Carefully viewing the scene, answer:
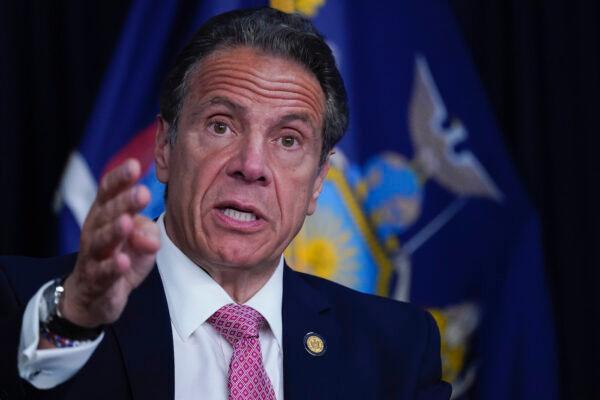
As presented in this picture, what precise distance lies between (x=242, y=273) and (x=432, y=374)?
51cm

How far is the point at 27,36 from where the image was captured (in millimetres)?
3117

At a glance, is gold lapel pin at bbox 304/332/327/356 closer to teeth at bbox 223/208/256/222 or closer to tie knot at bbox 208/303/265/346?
tie knot at bbox 208/303/265/346

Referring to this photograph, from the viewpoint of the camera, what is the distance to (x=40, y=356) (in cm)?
153

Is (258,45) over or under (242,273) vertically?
over

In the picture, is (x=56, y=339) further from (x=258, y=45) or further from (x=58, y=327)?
(x=258, y=45)

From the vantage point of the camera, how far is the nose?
201cm

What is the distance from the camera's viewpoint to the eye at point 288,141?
214cm

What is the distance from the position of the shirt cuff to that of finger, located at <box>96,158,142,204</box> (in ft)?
0.72

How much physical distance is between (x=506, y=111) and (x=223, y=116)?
63.9 inches

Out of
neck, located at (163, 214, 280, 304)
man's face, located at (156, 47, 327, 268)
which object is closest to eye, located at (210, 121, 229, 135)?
man's face, located at (156, 47, 327, 268)

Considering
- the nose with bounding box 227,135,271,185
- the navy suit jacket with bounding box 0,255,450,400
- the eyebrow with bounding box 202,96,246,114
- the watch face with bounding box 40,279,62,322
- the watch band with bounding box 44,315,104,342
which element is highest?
the eyebrow with bounding box 202,96,246,114

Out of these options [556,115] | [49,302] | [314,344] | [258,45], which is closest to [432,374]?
[314,344]

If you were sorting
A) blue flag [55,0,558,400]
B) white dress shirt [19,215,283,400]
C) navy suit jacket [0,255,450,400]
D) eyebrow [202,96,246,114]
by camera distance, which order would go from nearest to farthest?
navy suit jacket [0,255,450,400]
white dress shirt [19,215,283,400]
eyebrow [202,96,246,114]
blue flag [55,0,558,400]

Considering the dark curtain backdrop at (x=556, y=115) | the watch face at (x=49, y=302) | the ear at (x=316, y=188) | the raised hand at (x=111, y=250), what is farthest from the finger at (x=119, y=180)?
the dark curtain backdrop at (x=556, y=115)
